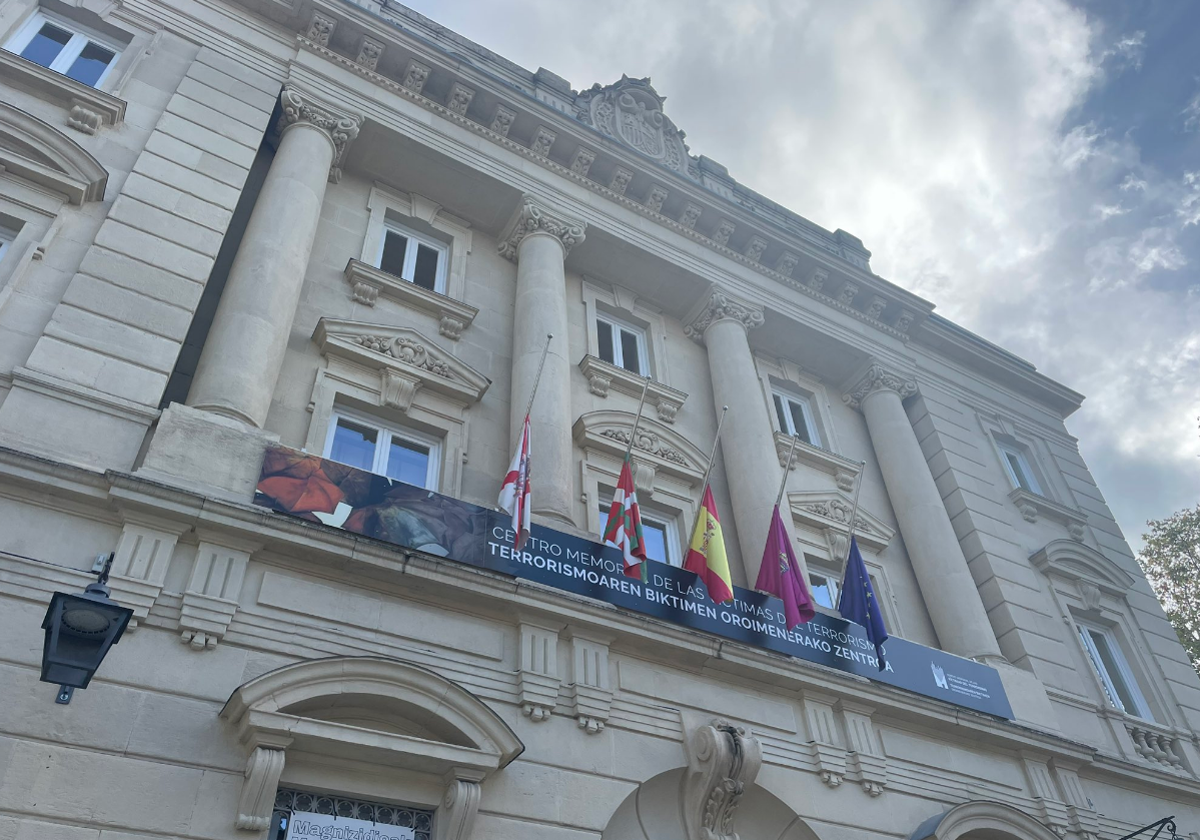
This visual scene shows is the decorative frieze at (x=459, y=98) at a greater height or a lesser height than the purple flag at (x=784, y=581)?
greater

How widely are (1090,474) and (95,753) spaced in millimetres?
22596

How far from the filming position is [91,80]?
13.8m

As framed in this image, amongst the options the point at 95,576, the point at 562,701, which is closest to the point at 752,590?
the point at 562,701

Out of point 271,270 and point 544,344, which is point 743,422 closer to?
point 544,344

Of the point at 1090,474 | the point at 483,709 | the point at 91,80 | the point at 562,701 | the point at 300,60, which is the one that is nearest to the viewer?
the point at 483,709

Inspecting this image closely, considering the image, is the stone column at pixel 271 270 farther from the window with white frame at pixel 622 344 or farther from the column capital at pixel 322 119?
the window with white frame at pixel 622 344

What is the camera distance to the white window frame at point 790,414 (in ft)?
63.1

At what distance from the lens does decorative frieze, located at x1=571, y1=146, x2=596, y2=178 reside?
18.2 meters

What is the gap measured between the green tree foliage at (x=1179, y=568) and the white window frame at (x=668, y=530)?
2305 centimetres

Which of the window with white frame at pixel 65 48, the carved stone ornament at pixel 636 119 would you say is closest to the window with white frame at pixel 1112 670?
the carved stone ornament at pixel 636 119

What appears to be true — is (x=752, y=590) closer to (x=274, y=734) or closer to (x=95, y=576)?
(x=274, y=734)

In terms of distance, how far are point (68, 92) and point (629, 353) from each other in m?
10.2

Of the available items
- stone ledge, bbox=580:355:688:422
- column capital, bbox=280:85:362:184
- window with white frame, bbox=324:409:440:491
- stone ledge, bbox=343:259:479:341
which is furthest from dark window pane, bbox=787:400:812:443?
column capital, bbox=280:85:362:184

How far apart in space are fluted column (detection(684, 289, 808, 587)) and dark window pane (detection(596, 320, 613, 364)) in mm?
2076
